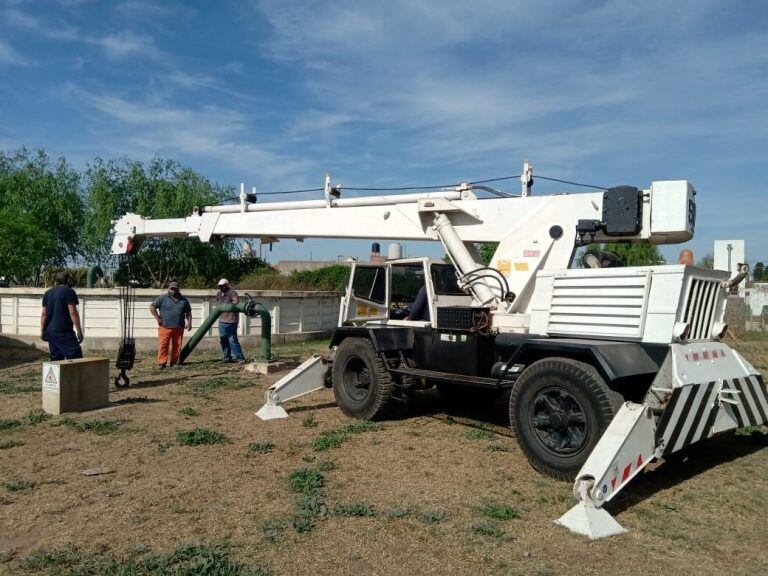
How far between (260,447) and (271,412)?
5.28ft

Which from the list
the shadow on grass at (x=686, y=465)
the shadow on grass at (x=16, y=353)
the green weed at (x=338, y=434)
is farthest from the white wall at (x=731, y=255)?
the shadow on grass at (x=16, y=353)

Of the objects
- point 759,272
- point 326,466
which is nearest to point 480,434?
point 326,466

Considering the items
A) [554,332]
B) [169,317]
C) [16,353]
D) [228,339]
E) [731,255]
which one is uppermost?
[731,255]

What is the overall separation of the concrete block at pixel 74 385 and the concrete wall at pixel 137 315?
270 inches

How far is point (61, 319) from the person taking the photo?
369 inches

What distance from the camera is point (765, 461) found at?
6629 mm

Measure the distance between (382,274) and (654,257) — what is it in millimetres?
16784

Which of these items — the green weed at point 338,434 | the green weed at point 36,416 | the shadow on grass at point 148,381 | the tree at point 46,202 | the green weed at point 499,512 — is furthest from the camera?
the tree at point 46,202

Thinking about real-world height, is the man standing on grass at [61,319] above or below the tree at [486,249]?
below

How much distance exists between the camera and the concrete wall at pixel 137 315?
15.8 metres

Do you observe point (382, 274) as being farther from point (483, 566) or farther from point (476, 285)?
point (483, 566)

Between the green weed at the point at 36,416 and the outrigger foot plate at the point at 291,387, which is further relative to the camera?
the outrigger foot plate at the point at 291,387

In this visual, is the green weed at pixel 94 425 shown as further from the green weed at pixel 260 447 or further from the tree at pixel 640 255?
the tree at pixel 640 255

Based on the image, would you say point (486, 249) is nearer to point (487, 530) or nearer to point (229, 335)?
point (229, 335)
